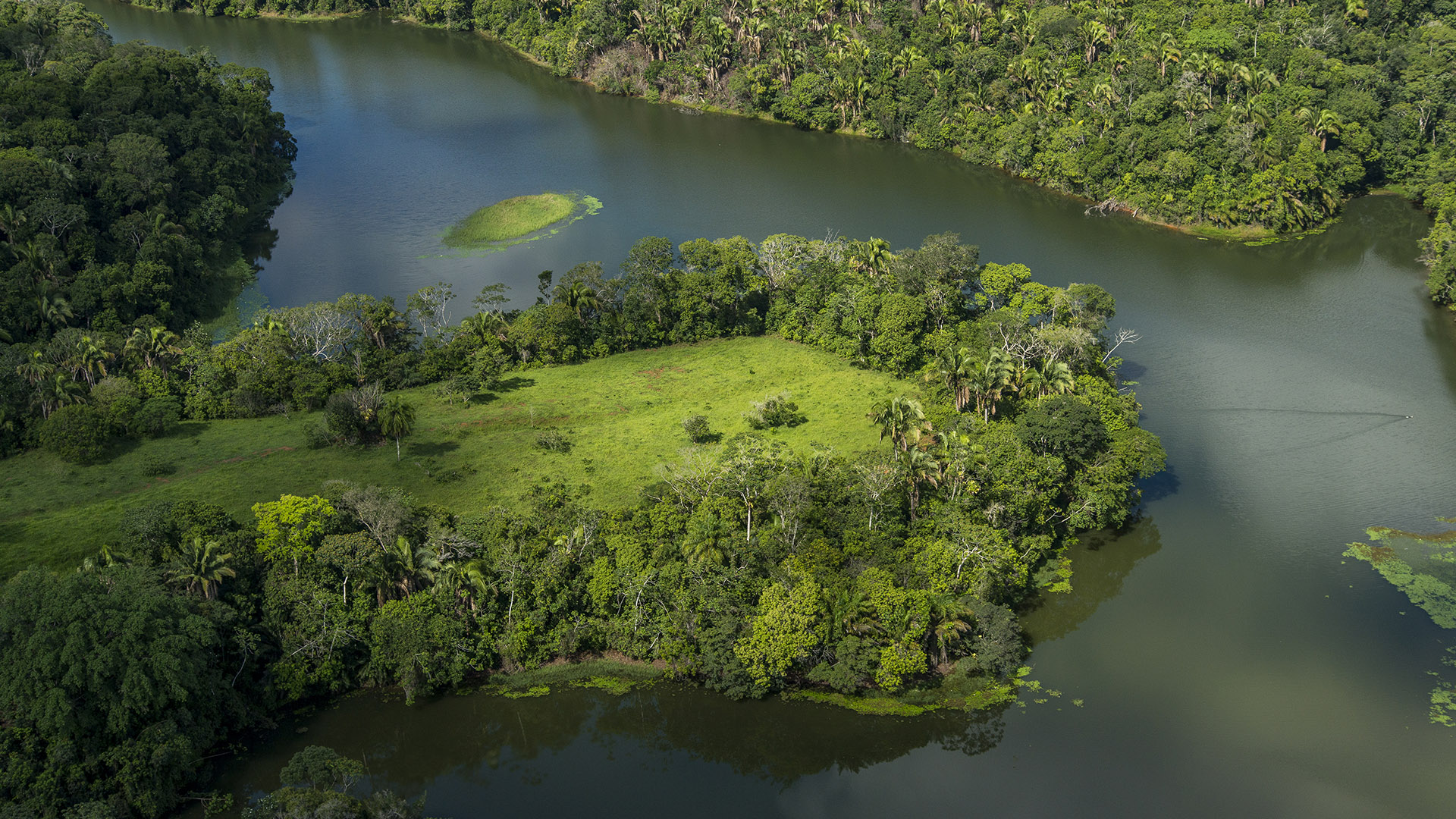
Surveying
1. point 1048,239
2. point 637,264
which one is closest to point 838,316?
point 637,264

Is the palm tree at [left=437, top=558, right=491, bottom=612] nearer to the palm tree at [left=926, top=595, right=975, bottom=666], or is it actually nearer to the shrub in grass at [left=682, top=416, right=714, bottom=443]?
the shrub in grass at [left=682, top=416, right=714, bottom=443]

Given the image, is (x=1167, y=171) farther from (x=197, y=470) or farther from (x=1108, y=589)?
(x=197, y=470)

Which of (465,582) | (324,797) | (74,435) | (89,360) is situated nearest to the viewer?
(324,797)

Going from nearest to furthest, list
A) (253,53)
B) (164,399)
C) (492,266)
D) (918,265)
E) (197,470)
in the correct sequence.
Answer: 1. (197,470)
2. (164,399)
3. (918,265)
4. (492,266)
5. (253,53)

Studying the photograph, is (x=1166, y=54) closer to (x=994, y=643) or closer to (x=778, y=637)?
(x=994, y=643)

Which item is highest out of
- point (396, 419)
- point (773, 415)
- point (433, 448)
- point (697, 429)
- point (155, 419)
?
point (773, 415)

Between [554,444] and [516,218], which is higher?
[516,218]

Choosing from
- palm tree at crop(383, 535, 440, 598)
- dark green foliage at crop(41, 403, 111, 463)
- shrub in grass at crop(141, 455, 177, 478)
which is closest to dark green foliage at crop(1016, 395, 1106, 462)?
palm tree at crop(383, 535, 440, 598)

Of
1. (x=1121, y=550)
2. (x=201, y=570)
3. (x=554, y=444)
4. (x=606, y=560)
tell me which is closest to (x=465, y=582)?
(x=606, y=560)
